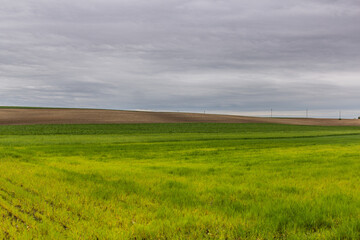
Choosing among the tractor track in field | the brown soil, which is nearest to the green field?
the tractor track in field

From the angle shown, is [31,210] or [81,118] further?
[81,118]

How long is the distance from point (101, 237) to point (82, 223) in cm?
91

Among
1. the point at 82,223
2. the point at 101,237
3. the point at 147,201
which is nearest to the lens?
the point at 101,237

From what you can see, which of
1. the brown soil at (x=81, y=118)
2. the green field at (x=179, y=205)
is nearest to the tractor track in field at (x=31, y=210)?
the green field at (x=179, y=205)

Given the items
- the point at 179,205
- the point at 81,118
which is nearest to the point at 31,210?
the point at 179,205

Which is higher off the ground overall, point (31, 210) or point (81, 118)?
point (81, 118)

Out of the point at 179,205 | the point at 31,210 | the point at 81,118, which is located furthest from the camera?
the point at 81,118

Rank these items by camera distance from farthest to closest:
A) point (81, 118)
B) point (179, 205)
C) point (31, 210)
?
point (81, 118) → point (179, 205) → point (31, 210)

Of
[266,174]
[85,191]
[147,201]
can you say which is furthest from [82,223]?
[266,174]

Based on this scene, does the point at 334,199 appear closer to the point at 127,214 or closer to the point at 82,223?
the point at 127,214

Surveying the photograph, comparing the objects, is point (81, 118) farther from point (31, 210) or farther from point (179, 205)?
point (179, 205)

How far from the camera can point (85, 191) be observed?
8906 mm

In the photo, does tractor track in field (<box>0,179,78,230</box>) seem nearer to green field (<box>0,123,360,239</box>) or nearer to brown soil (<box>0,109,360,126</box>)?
green field (<box>0,123,360,239</box>)

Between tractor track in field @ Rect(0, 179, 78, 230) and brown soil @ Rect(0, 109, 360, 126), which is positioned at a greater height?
brown soil @ Rect(0, 109, 360, 126)
